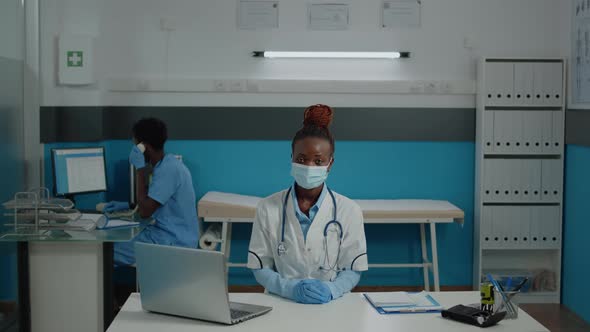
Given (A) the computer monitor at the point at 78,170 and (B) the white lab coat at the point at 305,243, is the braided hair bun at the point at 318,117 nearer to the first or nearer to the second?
(B) the white lab coat at the point at 305,243

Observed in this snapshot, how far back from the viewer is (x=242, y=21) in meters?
5.13

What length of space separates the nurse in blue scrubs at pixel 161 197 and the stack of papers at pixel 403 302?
73.4 inches

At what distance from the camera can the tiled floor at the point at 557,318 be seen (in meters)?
4.56

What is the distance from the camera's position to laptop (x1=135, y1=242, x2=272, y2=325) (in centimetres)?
225

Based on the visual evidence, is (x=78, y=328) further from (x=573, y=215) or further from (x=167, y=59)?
(x=573, y=215)

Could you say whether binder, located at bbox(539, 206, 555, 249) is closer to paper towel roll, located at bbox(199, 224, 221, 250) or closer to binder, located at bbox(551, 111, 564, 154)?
binder, located at bbox(551, 111, 564, 154)

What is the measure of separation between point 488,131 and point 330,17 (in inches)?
52.2

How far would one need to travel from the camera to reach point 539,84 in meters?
5.02

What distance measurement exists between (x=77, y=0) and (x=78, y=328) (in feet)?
7.69

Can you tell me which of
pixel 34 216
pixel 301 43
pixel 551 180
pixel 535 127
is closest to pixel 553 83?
pixel 535 127

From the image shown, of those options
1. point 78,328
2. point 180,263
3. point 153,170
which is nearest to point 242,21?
point 153,170

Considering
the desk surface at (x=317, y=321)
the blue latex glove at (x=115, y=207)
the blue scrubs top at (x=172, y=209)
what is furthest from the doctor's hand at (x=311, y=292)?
the blue latex glove at (x=115, y=207)

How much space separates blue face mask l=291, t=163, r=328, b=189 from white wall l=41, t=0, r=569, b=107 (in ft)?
7.79

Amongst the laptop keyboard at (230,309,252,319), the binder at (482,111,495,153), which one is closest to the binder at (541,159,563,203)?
the binder at (482,111,495,153)
